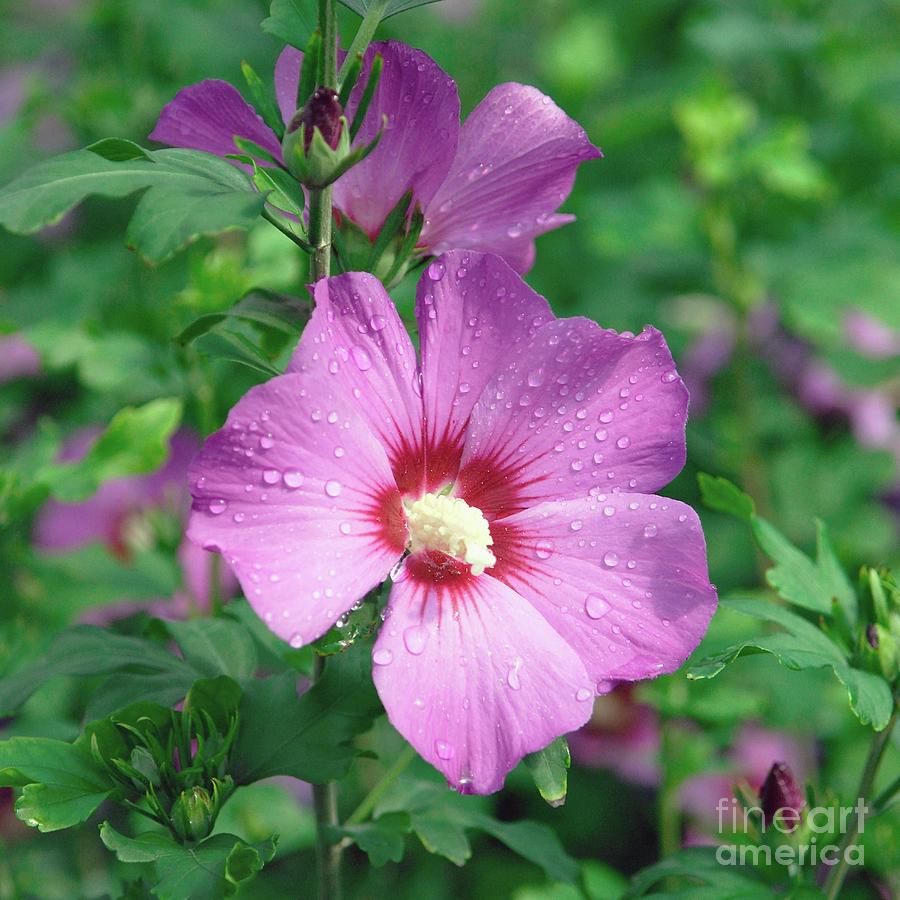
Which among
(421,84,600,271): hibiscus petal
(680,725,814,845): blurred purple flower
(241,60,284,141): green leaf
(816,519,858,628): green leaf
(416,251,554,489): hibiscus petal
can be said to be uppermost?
(241,60,284,141): green leaf

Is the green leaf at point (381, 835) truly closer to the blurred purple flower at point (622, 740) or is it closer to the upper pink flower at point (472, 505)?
the upper pink flower at point (472, 505)

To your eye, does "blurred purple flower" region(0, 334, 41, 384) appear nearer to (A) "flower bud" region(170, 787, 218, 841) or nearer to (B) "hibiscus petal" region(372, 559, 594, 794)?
(A) "flower bud" region(170, 787, 218, 841)

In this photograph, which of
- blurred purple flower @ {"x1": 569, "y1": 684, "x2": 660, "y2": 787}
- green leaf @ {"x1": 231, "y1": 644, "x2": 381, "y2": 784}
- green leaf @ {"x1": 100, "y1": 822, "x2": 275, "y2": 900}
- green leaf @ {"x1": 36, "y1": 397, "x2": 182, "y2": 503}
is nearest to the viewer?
green leaf @ {"x1": 100, "y1": 822, "x2": 275, "y2": 900}

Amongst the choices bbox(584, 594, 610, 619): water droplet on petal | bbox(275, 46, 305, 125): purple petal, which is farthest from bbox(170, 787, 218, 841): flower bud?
bbox(275, 46, 305, 125): purple petal

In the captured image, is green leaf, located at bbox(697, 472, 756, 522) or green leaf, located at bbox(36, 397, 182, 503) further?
green leaf, located at bbox(36, 397, 182, 503)

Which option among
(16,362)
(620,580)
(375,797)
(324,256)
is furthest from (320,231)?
(16,362)

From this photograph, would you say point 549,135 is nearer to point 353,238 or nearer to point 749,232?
point 353,238
